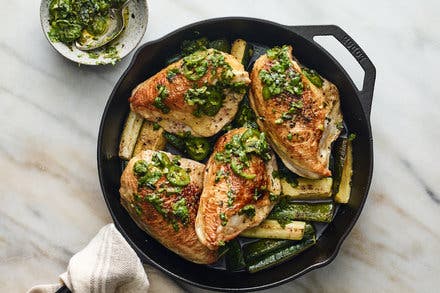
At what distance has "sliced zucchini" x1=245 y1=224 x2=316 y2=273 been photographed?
11.3 feet

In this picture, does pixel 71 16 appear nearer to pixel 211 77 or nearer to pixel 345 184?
pixel 211 77

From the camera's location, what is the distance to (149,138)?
3428mm

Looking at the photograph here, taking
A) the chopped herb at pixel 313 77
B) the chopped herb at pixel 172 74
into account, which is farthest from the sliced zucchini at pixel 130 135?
the chopped herb at pixel 313 77

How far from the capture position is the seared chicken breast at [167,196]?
10.6 ft

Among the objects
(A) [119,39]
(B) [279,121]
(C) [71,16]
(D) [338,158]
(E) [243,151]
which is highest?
(C) [71,16]

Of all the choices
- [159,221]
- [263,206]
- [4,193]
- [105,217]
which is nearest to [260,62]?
[263,206]

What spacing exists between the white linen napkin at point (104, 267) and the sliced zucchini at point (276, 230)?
1.83ft

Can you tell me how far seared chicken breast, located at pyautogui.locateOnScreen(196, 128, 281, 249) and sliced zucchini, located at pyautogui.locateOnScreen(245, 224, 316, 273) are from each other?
0.91 feet

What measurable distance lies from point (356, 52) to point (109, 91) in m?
1.23

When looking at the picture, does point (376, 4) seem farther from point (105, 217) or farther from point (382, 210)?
point (105, 217)

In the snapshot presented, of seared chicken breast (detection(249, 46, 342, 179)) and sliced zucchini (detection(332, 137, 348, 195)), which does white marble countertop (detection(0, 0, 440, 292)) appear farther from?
seared chicken breast (detection(249, 46, 342, 179))

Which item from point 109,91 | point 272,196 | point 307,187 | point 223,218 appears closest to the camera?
point 223,218

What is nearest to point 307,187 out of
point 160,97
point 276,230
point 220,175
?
point 276,230

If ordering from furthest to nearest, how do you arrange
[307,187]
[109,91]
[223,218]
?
[109,91] < [307,187] < [223,218]
